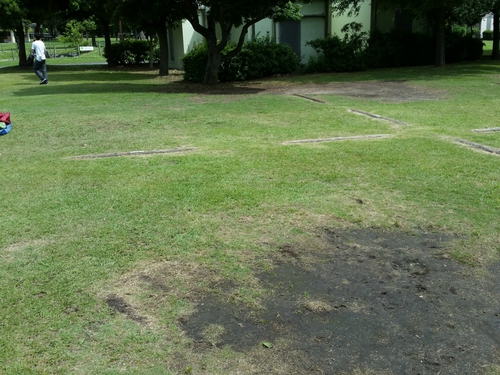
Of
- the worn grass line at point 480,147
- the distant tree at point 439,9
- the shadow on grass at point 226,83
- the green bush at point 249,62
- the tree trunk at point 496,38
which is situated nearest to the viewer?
the worn grass line at point 480,147

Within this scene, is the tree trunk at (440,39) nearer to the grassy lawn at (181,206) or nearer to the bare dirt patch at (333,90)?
the bare dirt patch at (333,90)

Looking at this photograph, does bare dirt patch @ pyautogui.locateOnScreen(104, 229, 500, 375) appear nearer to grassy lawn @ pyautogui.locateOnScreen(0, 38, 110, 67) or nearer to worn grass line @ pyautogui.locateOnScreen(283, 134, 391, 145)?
worn grass line @ pyautogui.locateOnScreen(283, 134, 391, 145)

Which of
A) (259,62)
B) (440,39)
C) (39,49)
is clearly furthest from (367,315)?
(440,39)

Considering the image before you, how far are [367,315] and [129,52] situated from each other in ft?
96.4

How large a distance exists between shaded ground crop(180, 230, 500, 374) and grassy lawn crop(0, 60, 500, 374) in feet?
0.61

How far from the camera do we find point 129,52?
3072 centimetres

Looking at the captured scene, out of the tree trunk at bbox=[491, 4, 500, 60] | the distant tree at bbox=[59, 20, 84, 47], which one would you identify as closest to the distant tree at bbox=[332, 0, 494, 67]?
the tree trunk at bbox=[491, 4, 500, 60]

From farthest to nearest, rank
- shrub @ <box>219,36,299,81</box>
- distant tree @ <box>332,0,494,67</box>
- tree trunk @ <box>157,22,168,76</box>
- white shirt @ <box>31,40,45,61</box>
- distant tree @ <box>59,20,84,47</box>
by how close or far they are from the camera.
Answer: distant tree @ <box>59,20,84,47</box> → tree trunk @ <box>157,22,168,76</box> → shrub @ <box>219,36,299,81</box> → distant tree @ <box>332,0,494,67</box> → white shirt @ <box>31,40,45,61</box>

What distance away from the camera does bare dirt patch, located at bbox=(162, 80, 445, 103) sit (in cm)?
1397

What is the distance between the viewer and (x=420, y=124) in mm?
9656

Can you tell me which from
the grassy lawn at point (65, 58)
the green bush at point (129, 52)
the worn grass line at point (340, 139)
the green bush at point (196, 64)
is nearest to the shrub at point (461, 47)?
the green bush at point (196, 64)

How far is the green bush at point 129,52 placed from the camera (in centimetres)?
3056

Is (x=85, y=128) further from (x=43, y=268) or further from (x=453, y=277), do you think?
(x=453, y=277)

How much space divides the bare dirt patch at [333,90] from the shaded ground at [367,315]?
9.32m
